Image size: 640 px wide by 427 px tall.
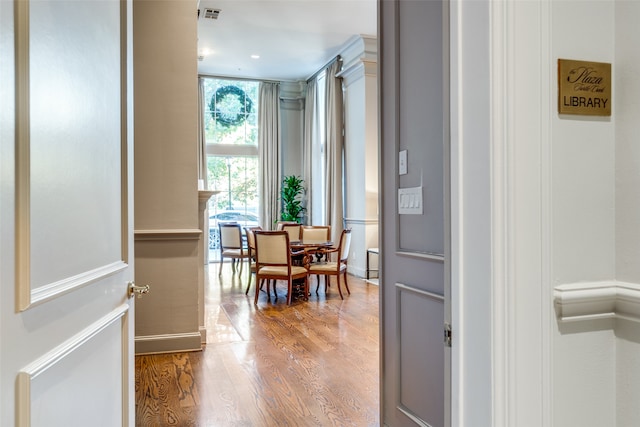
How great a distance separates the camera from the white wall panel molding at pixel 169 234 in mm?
3529

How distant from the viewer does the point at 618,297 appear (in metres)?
1.00

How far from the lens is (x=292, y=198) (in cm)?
1000

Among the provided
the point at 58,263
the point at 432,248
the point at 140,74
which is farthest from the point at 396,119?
the point at 140,74

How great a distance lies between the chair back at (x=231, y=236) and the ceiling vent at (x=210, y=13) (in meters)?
3.38

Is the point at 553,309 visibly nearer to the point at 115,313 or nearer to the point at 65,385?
the point at 65,385

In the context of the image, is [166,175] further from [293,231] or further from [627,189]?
[293,231]

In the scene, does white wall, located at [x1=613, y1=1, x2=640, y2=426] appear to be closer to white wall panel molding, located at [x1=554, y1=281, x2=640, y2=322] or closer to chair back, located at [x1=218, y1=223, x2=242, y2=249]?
white wall panel molding, located at [x1=554, y1=281, x2=640, y2=322]

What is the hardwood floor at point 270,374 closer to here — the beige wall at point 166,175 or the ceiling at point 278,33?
the beige wall at point 166,175

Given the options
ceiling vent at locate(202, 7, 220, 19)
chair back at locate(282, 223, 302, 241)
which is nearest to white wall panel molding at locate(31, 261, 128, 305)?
ceiling vent at locate(202, 7, 220, 19)

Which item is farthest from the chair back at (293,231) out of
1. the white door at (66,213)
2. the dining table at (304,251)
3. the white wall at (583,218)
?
the white wall at (583,218)

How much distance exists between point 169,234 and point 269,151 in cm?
696

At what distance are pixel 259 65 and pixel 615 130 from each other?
29.1 feet

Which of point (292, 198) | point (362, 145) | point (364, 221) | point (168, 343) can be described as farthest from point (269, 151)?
point (168, 343)

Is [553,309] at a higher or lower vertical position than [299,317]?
higher
